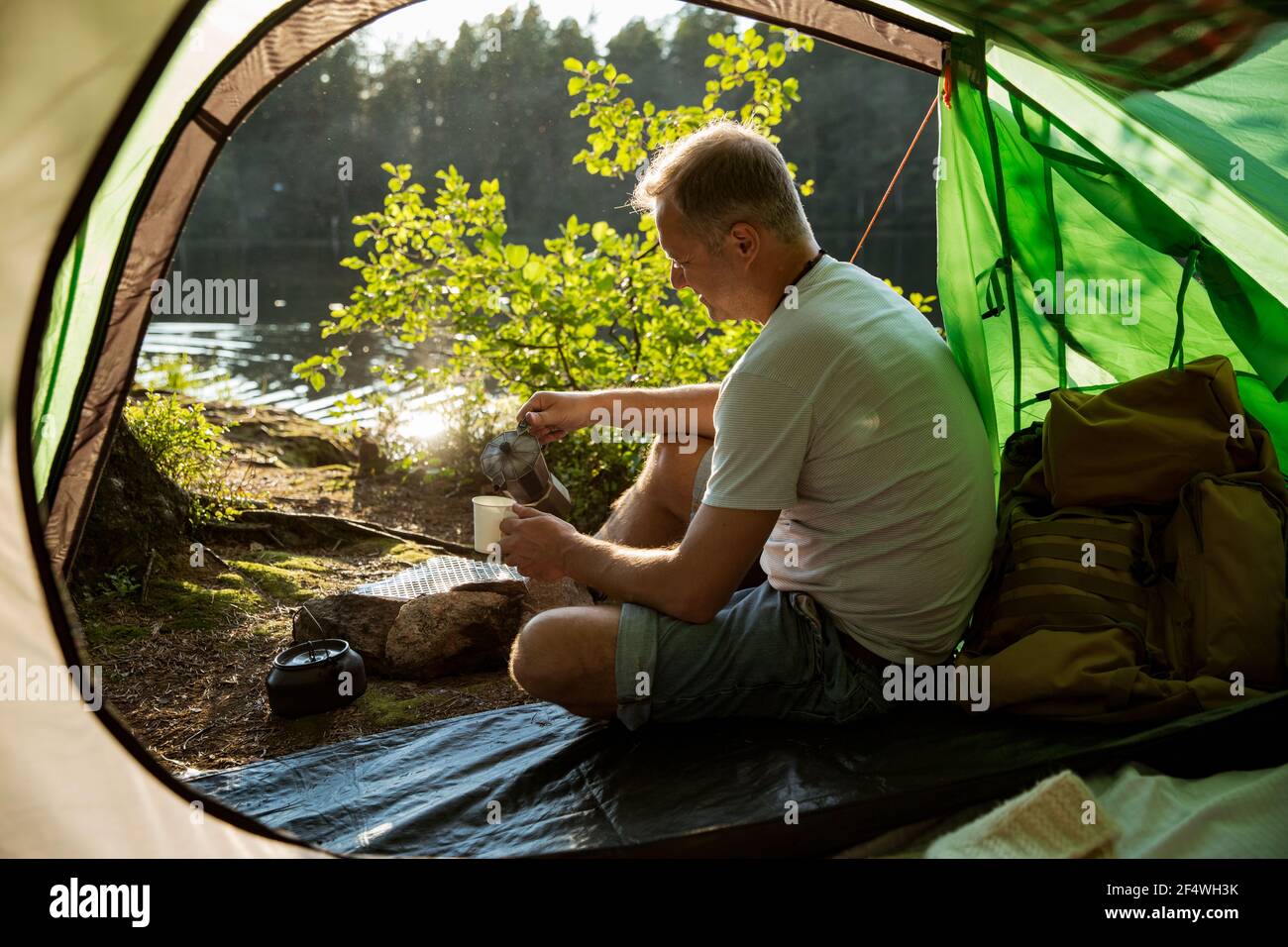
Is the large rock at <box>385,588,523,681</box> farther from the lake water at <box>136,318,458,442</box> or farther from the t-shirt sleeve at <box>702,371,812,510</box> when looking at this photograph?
the lake water at <box>136,318,458,442</box>

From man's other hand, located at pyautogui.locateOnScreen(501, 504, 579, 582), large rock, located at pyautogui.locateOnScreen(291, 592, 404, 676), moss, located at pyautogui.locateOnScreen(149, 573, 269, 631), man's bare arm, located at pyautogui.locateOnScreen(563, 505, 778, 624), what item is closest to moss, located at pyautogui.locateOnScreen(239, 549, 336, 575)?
moss, located at pyautogui.locateOnScreen(149, 573, 269, 631)

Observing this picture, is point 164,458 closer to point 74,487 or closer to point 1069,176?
point 74,487

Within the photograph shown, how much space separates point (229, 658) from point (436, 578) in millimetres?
681

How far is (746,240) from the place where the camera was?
2.05 meters

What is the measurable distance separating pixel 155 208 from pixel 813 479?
1.66m

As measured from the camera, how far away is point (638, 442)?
172 inches

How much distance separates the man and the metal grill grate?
1115 millimetres

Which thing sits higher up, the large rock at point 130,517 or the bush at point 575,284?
the bush at point 575,284

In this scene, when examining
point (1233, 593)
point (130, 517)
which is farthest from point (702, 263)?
point (130, 517)

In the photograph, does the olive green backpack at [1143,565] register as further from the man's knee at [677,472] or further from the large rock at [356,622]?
the large rock at [356,622]

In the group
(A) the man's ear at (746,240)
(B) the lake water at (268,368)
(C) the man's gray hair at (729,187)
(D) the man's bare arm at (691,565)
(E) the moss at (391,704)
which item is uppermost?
(B) the lake water at (268,368)

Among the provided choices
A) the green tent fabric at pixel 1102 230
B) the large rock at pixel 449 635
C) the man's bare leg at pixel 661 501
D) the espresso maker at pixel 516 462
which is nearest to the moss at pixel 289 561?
the large rock at pixel 449 635

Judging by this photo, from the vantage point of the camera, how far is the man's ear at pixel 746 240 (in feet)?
6.70
